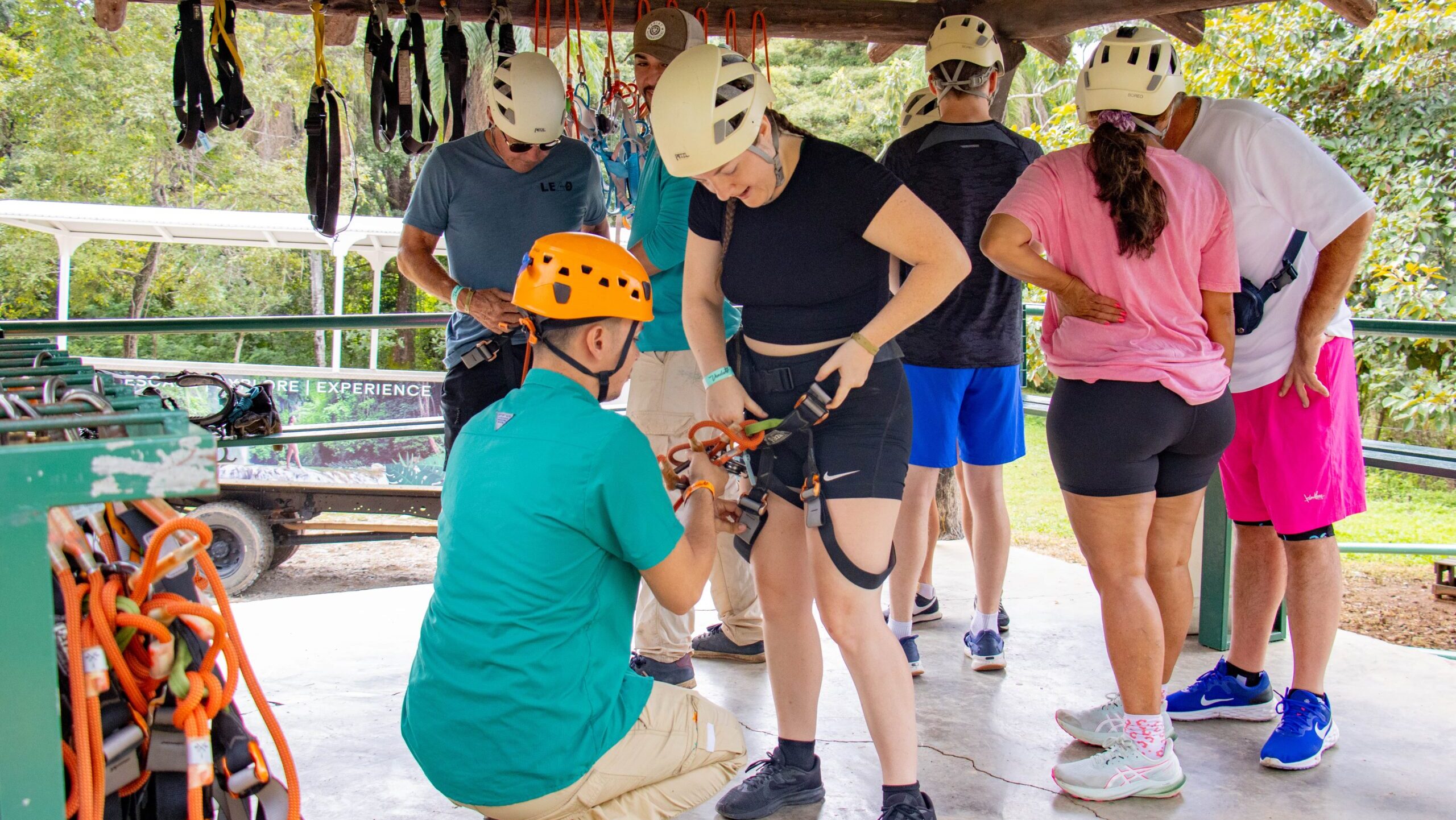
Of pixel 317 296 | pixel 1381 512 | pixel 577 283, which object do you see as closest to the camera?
pixel 577 283

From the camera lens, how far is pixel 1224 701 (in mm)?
3568

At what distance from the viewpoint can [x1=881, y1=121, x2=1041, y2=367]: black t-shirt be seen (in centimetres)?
374

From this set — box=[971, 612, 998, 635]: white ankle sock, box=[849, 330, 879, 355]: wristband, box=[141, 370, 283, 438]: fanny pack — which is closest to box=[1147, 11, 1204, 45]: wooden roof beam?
box=[971, 612, 998, 635]: white ankle sock

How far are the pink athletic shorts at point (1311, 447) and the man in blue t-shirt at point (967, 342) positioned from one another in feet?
2.75

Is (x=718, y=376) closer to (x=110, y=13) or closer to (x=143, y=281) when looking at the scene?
(x=110, y=13)

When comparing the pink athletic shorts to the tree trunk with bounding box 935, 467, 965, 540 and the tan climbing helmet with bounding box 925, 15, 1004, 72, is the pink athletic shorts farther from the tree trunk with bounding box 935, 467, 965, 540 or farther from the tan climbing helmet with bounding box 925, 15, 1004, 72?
the tree trunk with bounding box 935, 467, 965, 540

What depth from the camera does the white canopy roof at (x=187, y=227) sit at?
44.5 ft

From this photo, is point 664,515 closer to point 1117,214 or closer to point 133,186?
point 1117,214

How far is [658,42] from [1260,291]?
79.9 inches

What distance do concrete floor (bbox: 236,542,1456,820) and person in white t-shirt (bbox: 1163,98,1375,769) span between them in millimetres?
Answer: 212

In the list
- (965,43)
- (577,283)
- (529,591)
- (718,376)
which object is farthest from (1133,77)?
(529,591)

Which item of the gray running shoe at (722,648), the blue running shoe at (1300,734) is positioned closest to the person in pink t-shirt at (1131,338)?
the blue running shoe at (1300,734)

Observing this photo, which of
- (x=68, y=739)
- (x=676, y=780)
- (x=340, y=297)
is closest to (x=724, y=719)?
(x=676, y=780)

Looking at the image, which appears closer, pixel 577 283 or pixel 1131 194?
pixel 577 283
